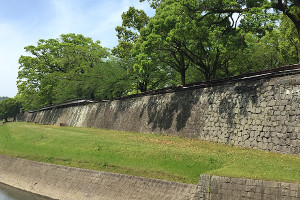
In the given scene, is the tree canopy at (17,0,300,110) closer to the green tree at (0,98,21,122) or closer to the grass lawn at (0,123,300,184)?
the grass lawn at (0,123,300,184)

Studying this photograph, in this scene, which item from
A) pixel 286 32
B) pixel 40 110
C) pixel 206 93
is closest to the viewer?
pixel 206 93

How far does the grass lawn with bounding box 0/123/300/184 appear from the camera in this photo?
10.9 meters

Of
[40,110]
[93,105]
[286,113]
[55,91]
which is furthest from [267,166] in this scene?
[40,110]

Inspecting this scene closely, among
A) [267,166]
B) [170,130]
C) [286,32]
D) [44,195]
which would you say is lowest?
[44,195]

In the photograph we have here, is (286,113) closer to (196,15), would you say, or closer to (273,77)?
(273,77)

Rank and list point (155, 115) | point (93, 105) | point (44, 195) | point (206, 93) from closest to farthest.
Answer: point (44, 195) < point (206, 93) < point (155, 115) < point (93, 105)

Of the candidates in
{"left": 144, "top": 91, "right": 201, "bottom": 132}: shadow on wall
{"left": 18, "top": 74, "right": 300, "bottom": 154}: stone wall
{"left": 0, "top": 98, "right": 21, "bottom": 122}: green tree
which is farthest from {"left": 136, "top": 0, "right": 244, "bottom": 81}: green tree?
{"left": 0, "top": 98, "right": 21, "bottom": 122}: green tree

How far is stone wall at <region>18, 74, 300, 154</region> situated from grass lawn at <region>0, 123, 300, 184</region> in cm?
89

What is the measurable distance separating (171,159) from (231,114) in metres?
6.03

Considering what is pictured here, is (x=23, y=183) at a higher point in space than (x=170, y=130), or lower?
lower

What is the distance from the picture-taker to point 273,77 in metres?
16.3

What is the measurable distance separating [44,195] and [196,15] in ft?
52.4

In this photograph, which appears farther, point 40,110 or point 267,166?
point 40,110

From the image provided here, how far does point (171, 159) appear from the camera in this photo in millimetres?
14844
